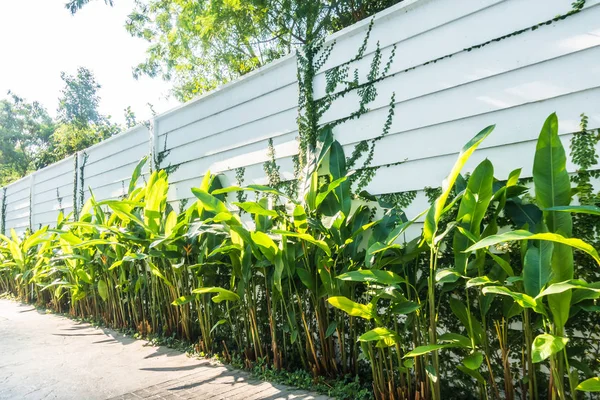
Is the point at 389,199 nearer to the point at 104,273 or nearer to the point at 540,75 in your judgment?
the point at 540,75

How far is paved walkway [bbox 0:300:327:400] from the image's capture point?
2297mm

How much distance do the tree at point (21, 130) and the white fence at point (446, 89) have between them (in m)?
27.4

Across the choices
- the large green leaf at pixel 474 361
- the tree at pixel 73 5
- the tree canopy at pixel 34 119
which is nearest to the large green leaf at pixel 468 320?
the large green leaf at pixel 474 361

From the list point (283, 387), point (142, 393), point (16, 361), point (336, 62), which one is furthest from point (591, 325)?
point (16, 361)

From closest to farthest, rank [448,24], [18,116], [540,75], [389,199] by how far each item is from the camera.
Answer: [540,75] < [448,24] < [389,199] < [18,116]

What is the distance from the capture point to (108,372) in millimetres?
2707

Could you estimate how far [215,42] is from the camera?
29.3 feet

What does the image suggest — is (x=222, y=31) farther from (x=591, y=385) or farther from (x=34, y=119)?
(x=34, y=119)

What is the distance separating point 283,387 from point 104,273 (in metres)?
2.46

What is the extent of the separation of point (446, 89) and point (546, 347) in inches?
50.8

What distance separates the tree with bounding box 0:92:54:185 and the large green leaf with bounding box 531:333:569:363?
29.4m

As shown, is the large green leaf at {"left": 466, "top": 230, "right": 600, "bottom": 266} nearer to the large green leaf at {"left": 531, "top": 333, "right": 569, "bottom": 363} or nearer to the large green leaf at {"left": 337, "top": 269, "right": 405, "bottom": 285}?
the large green leaf at {"left": 531, "top": 333, "right": 569, "bottom": 363}

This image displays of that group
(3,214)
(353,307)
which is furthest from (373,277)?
(3,214)

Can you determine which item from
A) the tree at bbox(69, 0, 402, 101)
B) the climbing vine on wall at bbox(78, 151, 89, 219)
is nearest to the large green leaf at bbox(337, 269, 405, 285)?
the climbing vine on wall at bbox(78, 151, 89, 219)
